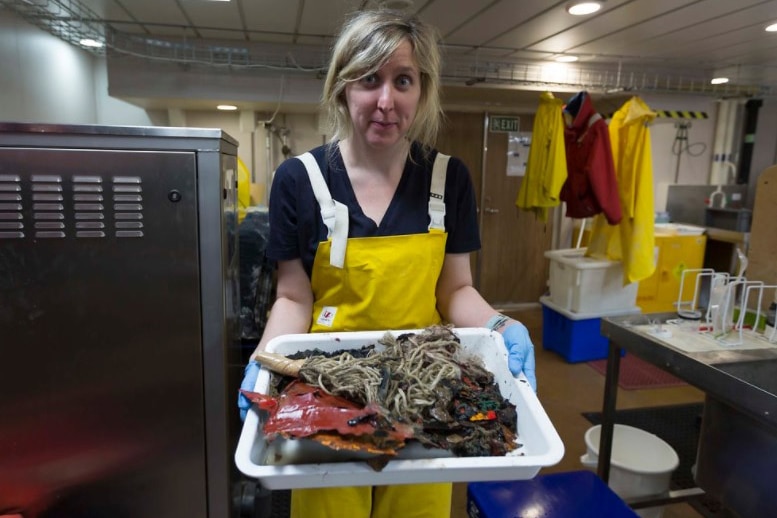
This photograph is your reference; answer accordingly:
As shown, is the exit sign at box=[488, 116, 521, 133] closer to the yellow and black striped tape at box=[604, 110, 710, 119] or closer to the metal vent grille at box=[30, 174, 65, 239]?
the yellow and black striped tape at box=[604, 110, 710, 119]

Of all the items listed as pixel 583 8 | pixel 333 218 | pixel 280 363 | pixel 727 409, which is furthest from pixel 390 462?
pixel 583 8

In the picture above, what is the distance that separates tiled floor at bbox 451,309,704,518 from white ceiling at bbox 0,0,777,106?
2220 mm

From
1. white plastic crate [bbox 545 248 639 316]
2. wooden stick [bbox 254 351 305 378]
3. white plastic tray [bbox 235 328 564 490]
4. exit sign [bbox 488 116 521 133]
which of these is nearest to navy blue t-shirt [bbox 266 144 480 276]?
wooden stick [bbox 254 351 305 378]

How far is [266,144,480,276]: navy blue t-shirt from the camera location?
3.73 ft

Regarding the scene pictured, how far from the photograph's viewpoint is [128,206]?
1.08 metres

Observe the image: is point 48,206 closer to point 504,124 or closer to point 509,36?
point 509,36

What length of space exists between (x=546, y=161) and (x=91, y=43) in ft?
10.7

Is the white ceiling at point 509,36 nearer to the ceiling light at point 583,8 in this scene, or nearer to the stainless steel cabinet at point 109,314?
the ceiling light at point 583,8

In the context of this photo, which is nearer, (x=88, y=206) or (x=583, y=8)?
(x=88, y=206)

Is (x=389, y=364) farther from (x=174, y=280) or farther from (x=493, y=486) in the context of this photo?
(x=493, y=486)

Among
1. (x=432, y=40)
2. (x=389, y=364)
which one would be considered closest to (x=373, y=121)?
(x=432, y=40)

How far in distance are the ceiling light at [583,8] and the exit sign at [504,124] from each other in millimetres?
2053

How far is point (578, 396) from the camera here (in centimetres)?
310

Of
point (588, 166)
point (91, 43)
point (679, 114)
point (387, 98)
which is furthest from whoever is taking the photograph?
point (679, 114)
